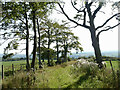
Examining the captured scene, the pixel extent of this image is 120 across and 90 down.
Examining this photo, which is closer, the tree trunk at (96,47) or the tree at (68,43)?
the tree trunk at (96,47)

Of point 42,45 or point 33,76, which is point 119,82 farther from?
point 42,45

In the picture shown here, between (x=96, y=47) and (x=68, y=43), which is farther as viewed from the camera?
(x=68, y=43)

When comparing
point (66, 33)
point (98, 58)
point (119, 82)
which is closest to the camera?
point (119, 82)

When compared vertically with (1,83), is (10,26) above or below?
above

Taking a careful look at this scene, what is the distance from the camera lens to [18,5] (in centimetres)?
792

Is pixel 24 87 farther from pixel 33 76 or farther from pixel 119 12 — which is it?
pixel 119 12

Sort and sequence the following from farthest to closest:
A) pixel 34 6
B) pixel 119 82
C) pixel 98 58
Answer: pixel 98 58 → pixel 34 6 → pixel 119 82

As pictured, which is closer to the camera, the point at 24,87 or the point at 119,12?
the point at 24,87

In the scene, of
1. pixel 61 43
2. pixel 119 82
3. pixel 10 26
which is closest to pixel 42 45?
pixel 61 43

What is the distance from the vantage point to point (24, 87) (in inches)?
159

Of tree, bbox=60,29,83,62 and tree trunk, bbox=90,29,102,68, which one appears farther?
tree, bbox=60,29,83,62

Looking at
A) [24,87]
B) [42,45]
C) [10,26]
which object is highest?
[10,26]

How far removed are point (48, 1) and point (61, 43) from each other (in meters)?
15.5

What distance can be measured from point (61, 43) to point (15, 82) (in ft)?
63.1
